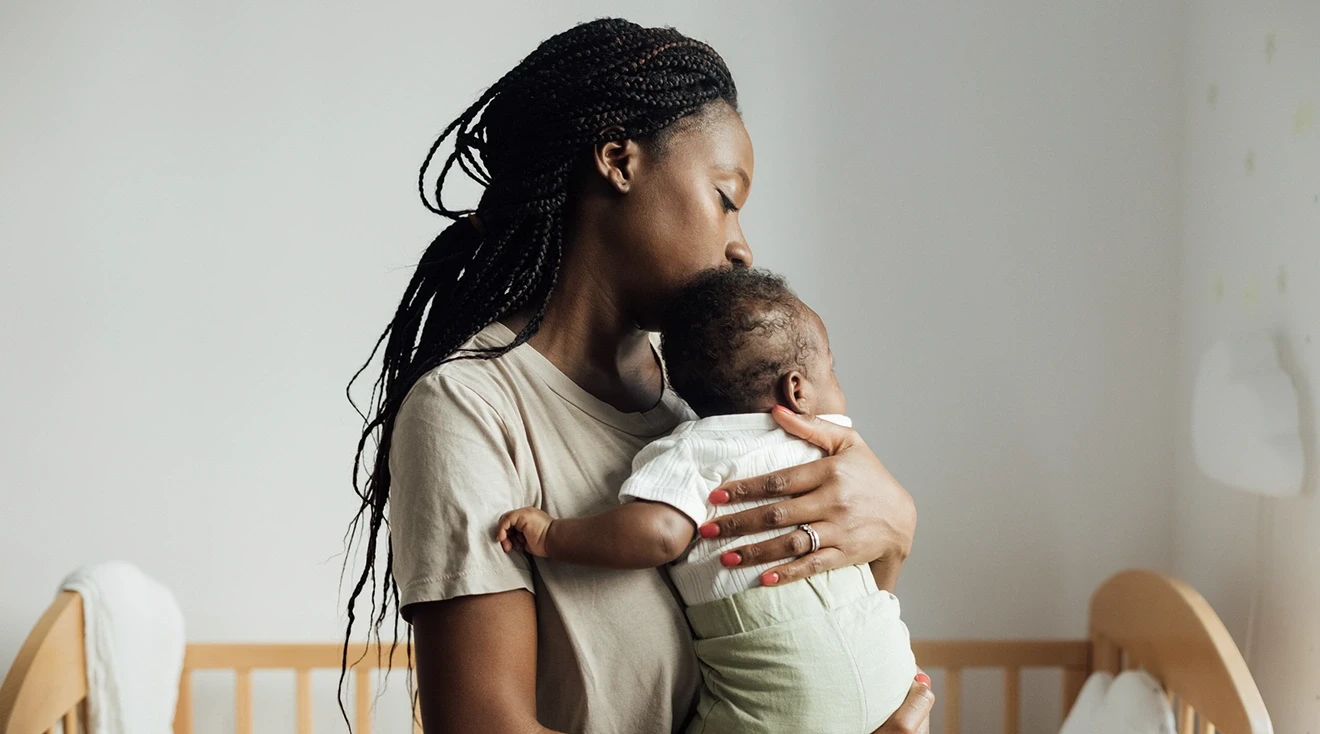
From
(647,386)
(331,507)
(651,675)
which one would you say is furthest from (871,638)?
(331,507)

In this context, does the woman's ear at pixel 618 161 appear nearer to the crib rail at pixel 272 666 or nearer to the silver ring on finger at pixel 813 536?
the silver ring on finger at pixel 813 536

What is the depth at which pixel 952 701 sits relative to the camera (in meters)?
1.99

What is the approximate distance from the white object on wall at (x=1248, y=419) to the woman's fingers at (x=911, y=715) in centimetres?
95

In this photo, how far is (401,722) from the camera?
7.12ft

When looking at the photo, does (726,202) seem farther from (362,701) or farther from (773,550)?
(362,701)

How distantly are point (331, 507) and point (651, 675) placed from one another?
4.57ft

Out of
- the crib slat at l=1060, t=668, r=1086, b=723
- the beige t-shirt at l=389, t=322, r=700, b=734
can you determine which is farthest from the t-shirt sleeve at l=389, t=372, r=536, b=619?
the crib slat at l=1060, t=668, r=1086, b=723

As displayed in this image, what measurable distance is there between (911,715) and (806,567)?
0.16m

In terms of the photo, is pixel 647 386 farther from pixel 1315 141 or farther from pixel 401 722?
pixel 401 722

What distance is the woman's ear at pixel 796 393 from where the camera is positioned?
988 mm

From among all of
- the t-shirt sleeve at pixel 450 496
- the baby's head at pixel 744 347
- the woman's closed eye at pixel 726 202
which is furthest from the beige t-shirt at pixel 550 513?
the woman's closed eye at pixel 726 202

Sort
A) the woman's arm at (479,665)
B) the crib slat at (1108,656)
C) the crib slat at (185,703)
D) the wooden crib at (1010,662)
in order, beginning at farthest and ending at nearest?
1. the crib slat at (185,703)
2. the crib slat at (1108,656)
3. the wooden crib at (1010,662)
4. the woman's arm at (479,665)

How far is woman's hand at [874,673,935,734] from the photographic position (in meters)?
0.92

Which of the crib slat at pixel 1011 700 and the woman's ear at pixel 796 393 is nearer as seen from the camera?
the woman's ear at pixel 796 393
